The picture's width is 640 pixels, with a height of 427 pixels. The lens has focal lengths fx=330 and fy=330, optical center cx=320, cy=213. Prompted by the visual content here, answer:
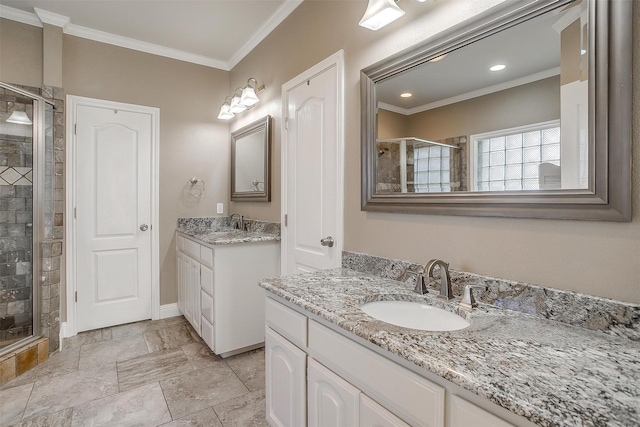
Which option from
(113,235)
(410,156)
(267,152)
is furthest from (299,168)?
(113,235)

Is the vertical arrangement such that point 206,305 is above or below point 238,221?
below

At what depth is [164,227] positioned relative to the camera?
338 centimetres

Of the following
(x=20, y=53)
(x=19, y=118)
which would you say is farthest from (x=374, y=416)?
(x=20, y=53)

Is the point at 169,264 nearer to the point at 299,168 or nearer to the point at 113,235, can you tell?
the point at 113,235

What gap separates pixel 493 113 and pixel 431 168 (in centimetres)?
32

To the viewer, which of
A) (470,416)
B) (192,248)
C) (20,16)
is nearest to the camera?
(470,416)

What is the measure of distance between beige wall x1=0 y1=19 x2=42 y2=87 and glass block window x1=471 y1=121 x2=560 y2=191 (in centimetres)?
344

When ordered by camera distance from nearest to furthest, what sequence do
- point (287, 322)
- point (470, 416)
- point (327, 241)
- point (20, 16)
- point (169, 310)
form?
point (470, 416) → point (287, 322) → point (327, 241) → point (20, 16) → point (169, 310)

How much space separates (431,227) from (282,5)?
2135 millimetres

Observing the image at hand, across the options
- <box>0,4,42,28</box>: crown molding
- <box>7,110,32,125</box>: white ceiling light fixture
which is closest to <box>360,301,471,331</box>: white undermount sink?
<box>7,110,32,125</box>: white ceiling light fixture

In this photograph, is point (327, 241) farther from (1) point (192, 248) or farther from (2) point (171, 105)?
(2) point (171, 105)

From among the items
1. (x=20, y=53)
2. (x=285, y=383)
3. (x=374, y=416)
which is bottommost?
(x=285, y=383)

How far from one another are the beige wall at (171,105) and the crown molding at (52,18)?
0.16m

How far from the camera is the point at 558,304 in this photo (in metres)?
1.04
